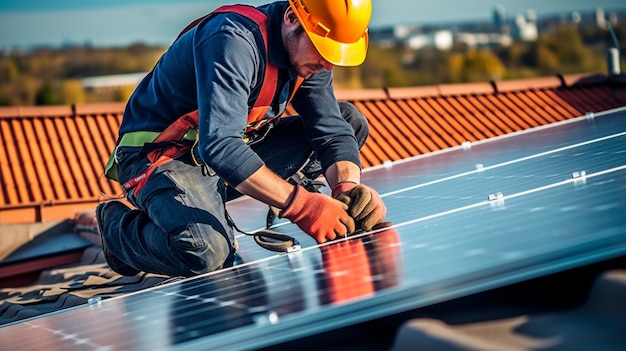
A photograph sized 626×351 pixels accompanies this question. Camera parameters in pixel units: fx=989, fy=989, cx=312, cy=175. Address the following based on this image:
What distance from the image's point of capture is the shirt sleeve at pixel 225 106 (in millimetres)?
4758

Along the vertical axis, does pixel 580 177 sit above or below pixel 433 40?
below

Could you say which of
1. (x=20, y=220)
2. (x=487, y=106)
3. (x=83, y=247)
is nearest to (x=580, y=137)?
(x=83, y=247)

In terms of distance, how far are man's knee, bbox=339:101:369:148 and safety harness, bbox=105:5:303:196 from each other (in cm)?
76

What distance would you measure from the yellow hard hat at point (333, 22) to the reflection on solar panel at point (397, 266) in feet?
3.03

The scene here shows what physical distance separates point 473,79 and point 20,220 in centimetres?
11112

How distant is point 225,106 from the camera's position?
15.6 feet

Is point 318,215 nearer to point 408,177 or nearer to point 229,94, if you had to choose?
point 229,94

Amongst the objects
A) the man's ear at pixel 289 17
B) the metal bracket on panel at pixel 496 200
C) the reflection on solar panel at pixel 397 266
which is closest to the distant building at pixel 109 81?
the man's ear at pixel 289 17

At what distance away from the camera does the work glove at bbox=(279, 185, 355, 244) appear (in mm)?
4754

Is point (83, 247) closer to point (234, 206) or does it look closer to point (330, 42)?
point (234, 206)

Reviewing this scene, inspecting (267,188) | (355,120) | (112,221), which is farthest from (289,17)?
(112,221)

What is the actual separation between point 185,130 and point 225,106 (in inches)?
32.9

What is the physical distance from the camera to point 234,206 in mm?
8375

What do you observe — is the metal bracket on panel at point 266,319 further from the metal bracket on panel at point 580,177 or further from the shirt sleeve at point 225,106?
the metal bracket on panel at point 580,177
